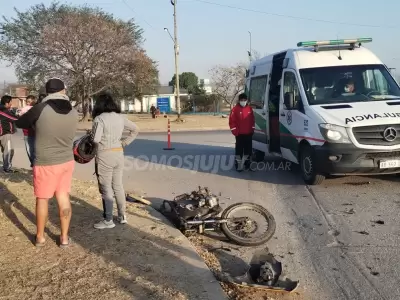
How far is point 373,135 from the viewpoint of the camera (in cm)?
802

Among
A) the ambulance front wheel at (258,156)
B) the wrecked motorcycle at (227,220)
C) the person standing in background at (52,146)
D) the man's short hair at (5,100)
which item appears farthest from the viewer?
the ambulance front wheel at (258,156)

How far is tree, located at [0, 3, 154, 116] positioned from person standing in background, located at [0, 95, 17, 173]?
2290cm

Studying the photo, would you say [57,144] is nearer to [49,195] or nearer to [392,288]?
[49,195]

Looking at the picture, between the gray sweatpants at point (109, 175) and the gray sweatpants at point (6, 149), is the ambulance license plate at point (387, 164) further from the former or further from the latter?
the gray sweatpants at point (6, 149)

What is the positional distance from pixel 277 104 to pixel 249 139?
3.39ft

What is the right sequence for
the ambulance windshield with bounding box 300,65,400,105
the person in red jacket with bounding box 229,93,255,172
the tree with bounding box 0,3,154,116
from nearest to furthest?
the ambulance windshield with bounding box 300,65,400,105, the person in red jacket with bounding box 229,93,255,172, the tree with bounding box 0,3,154,116

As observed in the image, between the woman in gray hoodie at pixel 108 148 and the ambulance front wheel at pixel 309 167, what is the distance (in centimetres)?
405

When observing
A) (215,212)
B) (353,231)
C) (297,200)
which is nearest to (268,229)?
(215,212)

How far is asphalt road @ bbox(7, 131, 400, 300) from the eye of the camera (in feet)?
14.9

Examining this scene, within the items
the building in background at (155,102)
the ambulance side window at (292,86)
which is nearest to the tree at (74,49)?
the building in background at (155,102)

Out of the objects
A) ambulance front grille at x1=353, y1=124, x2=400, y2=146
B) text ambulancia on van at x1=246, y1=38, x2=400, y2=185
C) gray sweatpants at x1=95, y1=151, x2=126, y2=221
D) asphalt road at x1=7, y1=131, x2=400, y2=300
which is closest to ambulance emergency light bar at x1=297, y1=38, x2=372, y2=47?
text ambulancia on van at x1=246, y1=38, x2=400, y2=185

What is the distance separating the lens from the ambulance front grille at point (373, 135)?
7.99 m

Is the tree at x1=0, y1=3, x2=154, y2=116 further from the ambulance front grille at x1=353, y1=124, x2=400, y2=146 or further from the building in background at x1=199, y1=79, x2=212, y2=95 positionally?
the building in background at x1=199, y1=79, x2=212, y2=95

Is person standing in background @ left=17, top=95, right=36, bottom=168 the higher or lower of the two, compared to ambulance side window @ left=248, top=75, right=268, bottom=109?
lower
